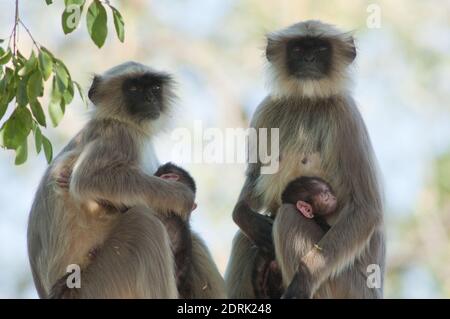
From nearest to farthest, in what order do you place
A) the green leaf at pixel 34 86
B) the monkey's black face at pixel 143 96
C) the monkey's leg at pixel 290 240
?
1. the green leaf at pixel 34 86
2. the monkey's leg at pixel 290 240
3. the monkey's black face at pixel 143 96

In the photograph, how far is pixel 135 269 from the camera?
707 cm

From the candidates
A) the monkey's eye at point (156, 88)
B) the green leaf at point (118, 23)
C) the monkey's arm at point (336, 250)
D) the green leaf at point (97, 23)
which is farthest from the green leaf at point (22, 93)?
the monkey's eye at point (156, 88)

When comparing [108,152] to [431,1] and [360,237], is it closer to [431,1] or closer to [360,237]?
[360,237]

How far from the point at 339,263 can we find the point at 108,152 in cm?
187

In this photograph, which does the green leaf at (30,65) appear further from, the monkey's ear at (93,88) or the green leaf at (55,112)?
the monkey's ear at (93,88)

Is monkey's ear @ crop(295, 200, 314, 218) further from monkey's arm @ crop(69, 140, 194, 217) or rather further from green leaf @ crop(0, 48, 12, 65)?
green leaf @ crop(0, 48, 12, 65)

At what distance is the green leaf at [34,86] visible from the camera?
5934 mm

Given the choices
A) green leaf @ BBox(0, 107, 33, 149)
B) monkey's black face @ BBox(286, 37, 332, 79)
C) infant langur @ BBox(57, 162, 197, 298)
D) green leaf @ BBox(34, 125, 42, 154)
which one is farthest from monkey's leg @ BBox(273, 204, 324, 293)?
green leaf @ BBox(0, 107, 33, 149)

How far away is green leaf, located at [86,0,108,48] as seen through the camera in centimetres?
618

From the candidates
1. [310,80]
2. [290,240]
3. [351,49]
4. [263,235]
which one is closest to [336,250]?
[290,240]

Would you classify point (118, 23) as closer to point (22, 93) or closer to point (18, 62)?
point (18, 62)

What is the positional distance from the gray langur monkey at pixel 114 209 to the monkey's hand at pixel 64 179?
0.06ft

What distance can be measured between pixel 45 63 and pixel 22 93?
0.22 metres
